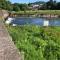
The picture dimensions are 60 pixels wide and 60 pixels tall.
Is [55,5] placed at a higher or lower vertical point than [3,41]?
lower

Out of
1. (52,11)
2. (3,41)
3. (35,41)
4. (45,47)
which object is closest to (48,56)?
(45,47)

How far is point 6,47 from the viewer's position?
146 centimetres

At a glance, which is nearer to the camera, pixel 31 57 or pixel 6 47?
pixel 6 47

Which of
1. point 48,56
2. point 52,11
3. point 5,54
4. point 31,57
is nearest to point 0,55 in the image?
point 5,54

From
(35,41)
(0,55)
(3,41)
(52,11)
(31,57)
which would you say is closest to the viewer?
(0,55)

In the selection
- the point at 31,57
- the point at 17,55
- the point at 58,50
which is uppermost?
the point at 17,55

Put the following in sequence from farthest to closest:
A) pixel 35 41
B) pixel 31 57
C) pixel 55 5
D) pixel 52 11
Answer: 1. pixel 52 11
2. pixel 55 5
3. pixel 35 41
4. pixel 31 57

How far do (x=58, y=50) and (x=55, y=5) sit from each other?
2761 cm

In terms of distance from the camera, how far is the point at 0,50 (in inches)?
55.8

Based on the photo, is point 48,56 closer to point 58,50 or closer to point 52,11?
point 58,50

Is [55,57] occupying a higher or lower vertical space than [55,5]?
higher

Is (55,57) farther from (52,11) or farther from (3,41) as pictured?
(52,11)

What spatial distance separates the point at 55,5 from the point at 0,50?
105ft

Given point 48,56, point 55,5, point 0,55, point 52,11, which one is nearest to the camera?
point 0,55
